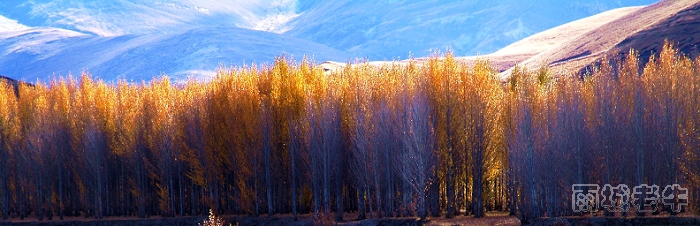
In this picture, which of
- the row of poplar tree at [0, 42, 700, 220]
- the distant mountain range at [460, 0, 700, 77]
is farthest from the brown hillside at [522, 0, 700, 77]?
the row of poplar tree at [0, 42, 700, 220]

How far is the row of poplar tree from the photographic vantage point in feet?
119

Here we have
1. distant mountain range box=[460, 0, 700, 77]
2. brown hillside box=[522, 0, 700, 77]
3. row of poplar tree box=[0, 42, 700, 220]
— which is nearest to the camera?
row of poplar tree box=[0, 42, 700, 220]

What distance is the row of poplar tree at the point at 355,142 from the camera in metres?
36.4

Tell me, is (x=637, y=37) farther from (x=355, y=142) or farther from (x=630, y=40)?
(x=355, y=142)

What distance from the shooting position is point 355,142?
4206cm

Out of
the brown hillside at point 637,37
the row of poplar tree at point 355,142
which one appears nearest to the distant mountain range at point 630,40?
the brown hillside at point 637,37

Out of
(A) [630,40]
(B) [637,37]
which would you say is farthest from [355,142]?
(B) [637,37]

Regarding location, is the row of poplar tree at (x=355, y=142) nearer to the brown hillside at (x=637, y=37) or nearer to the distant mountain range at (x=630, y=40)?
the distant mountain range at (x=630, y=40)

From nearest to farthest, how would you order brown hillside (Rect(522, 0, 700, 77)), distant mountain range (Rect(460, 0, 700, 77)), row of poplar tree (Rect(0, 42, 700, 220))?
row of poplar tree (Rect(0, 42, 700, 220)) < distant mountain range (Rect(460, 0, 700, 77)) < brown hillside (Rect(522, 0, 700, 77))

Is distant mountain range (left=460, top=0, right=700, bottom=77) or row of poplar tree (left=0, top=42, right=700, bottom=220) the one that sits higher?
distant mountain range (left=460, top=0, right=700, bottom=77)

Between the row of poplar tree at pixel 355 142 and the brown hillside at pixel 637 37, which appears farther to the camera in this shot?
the brown hillside at pixel 637 37

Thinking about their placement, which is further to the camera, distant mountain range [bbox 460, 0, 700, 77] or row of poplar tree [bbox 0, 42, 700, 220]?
distant mountain range [bbox 460, 0, 700, 77]

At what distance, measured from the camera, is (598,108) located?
3738 centimetres

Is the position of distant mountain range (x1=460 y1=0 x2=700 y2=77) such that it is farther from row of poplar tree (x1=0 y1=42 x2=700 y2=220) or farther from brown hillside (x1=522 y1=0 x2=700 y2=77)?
row of poplar tree (x1=0 y1=42 x2=700 y2=220)
